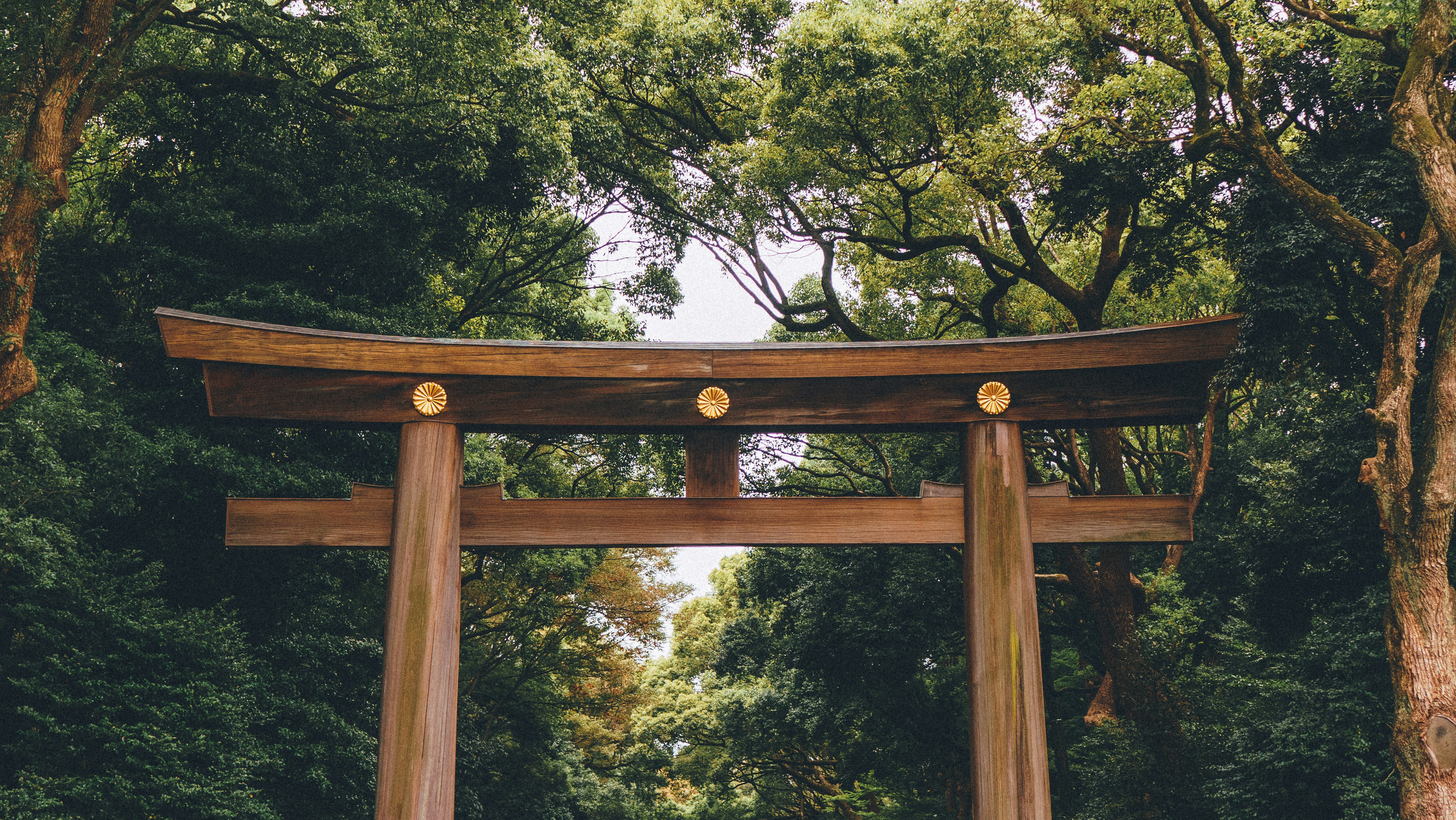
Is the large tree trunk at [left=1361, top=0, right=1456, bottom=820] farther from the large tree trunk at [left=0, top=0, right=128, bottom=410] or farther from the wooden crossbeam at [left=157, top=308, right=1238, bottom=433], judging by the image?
the large tree trunk at [left=0, top=0, right=128, bottom=410]

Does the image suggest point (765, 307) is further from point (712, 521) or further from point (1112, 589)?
point (712, 521)

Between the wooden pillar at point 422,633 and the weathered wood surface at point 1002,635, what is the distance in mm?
2658

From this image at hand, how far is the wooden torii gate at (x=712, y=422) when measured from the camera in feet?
15.5

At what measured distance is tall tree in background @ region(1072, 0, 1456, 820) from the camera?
614 cm

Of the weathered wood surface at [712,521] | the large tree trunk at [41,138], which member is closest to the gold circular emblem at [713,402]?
the weathered wood surface at [712,521]

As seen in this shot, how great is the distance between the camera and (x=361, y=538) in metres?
4.86

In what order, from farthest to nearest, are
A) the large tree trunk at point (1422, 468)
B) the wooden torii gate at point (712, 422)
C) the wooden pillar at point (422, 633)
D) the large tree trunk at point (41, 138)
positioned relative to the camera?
the large tree trunk at point (41, 138) → the large tree trunk at point (1422, 468) → the wooden torii gate at point (712, 422) → the wooden pillar at point (422, 633)

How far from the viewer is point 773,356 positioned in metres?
4.92

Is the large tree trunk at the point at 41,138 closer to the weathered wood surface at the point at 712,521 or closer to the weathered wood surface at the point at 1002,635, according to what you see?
the weathered wood surface at the point at 712,521

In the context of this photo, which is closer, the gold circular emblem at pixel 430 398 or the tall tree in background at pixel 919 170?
the gold circular emblem at pixel 430 398

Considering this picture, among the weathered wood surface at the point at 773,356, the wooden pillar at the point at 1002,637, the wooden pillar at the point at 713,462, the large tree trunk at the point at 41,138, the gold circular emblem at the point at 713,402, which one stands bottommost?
the wooden pillar at the point at 1002,637

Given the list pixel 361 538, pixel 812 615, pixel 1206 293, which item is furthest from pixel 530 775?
pixel 1206 293

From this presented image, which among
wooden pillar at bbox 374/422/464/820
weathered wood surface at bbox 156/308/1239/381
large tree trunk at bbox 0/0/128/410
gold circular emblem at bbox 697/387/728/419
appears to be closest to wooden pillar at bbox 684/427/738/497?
gold circular emblem at bbox 697/387/728/419

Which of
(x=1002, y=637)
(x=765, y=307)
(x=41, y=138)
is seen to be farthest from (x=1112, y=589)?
(x=41, y=138)
